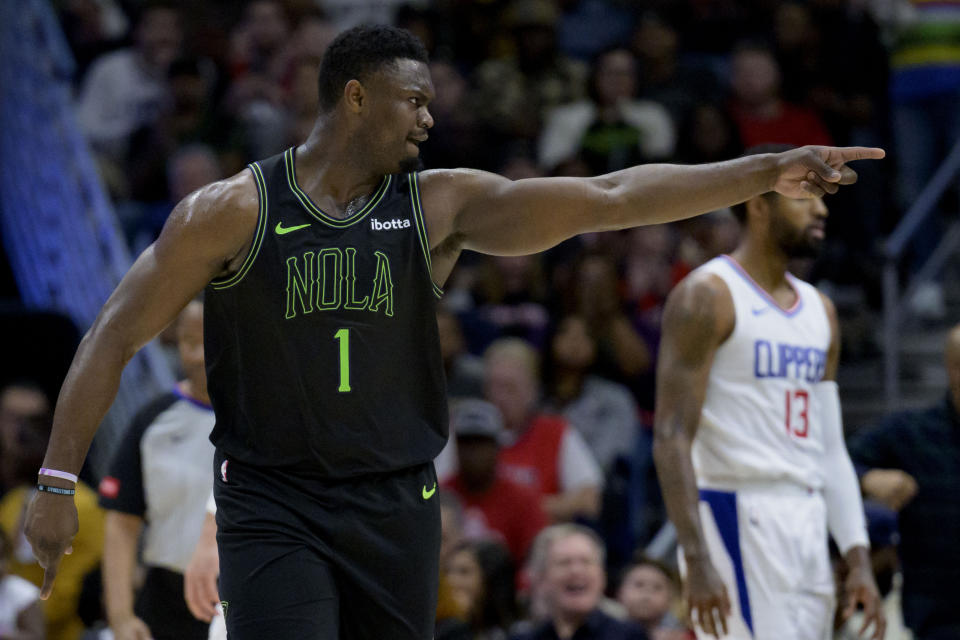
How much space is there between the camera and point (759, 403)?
17.8ft

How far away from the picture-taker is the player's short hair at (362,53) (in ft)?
13.1

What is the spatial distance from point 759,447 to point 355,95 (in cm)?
223

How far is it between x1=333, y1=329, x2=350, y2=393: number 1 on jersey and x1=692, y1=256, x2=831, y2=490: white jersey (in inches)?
79.2

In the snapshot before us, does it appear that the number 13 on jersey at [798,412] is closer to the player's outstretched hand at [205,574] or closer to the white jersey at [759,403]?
the white jersey at [759,403]

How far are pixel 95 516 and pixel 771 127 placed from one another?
5.76 metres

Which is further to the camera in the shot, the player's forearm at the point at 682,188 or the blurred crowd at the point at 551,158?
the blurred crowd at the point at 551,158

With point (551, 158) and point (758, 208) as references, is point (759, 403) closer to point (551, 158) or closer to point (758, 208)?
point (758, 208)

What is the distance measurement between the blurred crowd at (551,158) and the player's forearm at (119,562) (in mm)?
951

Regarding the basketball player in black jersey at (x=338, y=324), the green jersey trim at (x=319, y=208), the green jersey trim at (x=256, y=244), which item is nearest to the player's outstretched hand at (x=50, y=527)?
the basketball player in black jersey at (x=338, y=324)

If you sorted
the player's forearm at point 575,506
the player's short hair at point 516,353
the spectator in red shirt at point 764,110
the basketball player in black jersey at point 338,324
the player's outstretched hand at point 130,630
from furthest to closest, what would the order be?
the spectator in red shirt at point 764,110 → the player's short hair at point 516,353 → the player's forearm at point 575,506 → the player's outstretched hand at point 130,630 → the basketball player in black jersey at point 338,324

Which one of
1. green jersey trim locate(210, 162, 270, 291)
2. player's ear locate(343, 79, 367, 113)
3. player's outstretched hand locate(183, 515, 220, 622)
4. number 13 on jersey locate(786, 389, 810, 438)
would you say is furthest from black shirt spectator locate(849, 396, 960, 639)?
green jersey trim locate(210, 162, 270, 291)

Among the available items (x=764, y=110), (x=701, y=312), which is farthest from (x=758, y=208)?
(x=764, y=110)

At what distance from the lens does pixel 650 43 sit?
11.5 m

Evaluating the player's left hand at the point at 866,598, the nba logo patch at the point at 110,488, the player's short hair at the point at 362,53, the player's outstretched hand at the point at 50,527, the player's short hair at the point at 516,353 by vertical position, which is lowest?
the player's left hand at the point at 866,598
